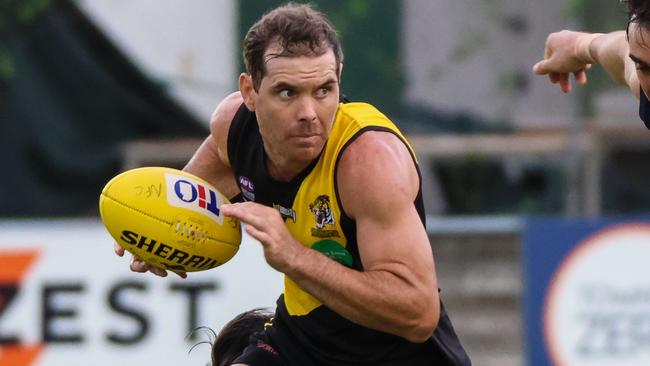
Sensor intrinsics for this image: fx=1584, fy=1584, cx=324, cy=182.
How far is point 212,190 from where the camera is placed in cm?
539

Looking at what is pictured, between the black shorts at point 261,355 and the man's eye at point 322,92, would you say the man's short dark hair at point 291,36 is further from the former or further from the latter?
the black shorts at point 261,355

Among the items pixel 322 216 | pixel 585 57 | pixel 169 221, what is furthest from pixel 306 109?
pixel 585 57

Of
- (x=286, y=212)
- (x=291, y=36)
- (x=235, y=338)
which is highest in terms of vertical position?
(x=291, y=36)

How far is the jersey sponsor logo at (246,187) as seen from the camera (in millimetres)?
5391

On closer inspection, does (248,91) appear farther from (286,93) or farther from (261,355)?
(261,355)

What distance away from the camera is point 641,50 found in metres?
4.65

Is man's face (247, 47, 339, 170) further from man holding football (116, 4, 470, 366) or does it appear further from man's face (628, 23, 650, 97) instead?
man's face (628, 23, 650, 97)

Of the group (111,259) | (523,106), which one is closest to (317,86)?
(111,259)

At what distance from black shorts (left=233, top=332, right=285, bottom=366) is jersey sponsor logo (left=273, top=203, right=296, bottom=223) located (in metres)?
0.55

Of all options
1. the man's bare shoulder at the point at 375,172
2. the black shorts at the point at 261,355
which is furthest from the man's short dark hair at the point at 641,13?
the black shorts at the point at 261,355

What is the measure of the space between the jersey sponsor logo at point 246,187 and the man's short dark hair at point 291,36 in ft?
1.30

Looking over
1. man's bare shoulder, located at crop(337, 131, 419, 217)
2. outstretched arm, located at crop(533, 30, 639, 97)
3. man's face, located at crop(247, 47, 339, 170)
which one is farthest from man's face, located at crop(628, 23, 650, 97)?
man's face, located at crop(247, 47, 339, 170)

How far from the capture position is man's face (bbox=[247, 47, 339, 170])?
4.96 meters

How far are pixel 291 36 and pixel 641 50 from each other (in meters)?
1.11
